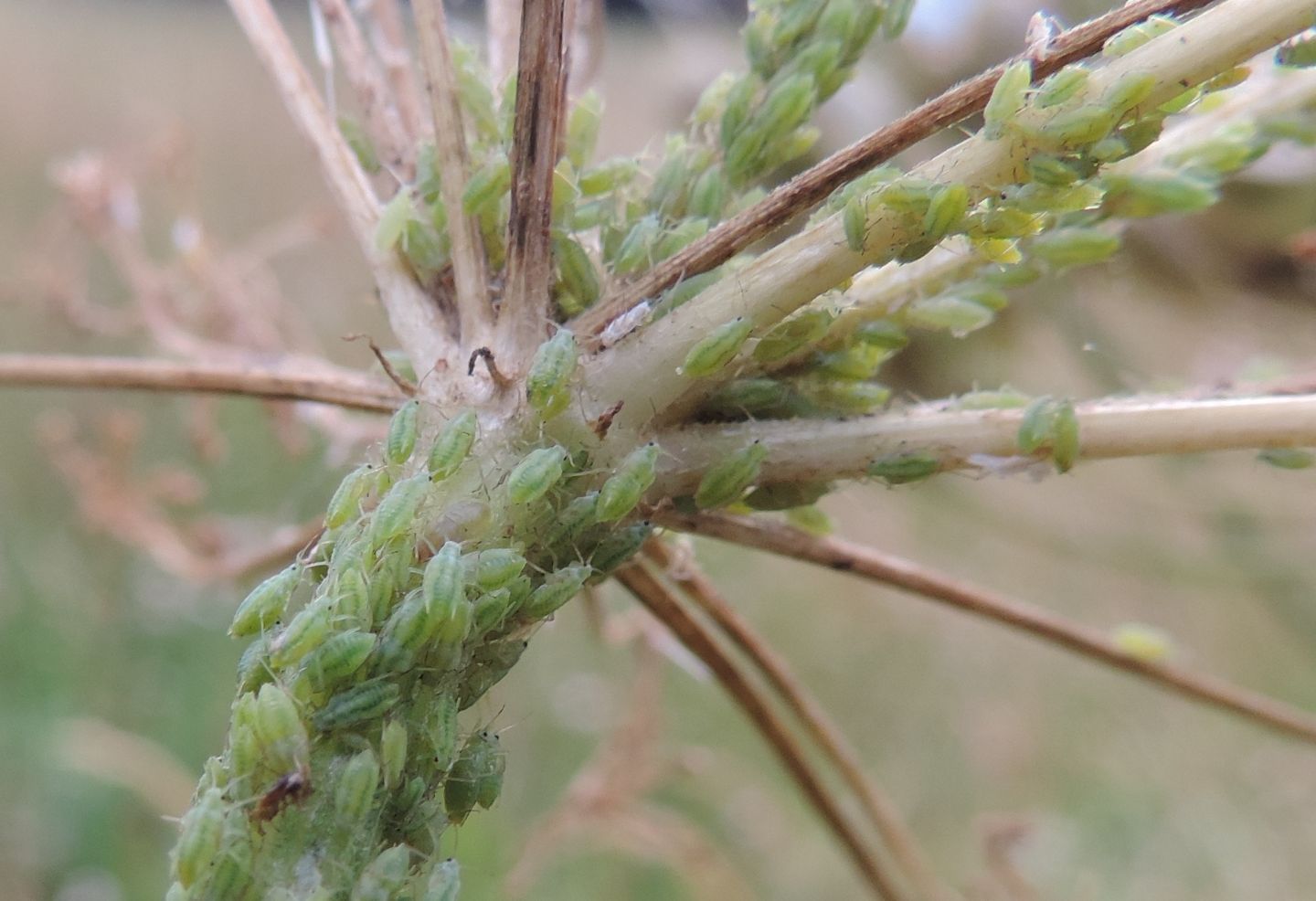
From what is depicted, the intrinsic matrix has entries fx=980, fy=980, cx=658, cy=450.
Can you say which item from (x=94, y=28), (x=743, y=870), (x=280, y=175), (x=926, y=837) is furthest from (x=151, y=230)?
(x=926, y=837)

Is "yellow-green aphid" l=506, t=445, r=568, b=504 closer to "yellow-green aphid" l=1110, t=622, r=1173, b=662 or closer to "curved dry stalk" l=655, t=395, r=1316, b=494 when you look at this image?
"curved dry stalk" l=655, t=395, r=1316, b=494

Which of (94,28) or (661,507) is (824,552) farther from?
(94,28)

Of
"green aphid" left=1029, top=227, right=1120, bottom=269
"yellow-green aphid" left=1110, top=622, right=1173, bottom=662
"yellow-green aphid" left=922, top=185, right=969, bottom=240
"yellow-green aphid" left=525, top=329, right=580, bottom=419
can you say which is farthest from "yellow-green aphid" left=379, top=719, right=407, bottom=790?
"yellow-green aphid" left=1110, top=622, right=1173, bottom=662

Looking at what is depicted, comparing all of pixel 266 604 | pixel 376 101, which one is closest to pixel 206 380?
pixel 376 101

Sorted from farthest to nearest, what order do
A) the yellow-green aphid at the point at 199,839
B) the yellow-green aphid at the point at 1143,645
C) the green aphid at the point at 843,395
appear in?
the yellow-green aphid at the point at 1143,645 → the green aphid at the point at 843,395 → the yellow-green aphid at the point at 199,839

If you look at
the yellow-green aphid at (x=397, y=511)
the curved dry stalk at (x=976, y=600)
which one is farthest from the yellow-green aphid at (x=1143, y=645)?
the yellow-green aphid at (x=397, y=511)

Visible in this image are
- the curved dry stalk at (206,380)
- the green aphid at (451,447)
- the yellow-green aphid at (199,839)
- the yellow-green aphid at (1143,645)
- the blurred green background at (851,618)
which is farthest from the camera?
the blurred green background at (851,618)

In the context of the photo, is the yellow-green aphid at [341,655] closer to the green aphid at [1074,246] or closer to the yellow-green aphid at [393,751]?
the yellow-green aphid at [393,751]
